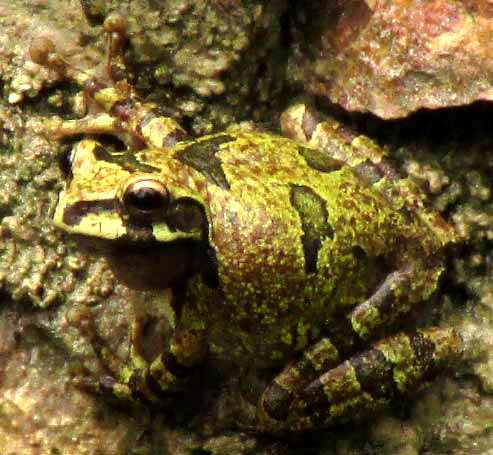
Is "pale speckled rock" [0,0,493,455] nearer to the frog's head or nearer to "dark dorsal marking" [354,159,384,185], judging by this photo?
"dark dorsal marking" [354,159,384,185]

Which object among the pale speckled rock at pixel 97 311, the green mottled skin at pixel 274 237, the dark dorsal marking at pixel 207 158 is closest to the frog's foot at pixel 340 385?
the green mottled skin at pixel 274 237

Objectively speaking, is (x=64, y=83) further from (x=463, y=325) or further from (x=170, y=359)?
(x=463, y=325)

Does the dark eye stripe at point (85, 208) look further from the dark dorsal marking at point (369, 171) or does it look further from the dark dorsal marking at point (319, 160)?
the dark dorsal marking at point (369, 171)

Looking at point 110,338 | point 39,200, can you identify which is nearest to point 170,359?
point 110,338

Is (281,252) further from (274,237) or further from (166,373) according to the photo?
(166,373)

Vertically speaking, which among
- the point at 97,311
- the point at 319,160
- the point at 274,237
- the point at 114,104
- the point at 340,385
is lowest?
the point at 97,311

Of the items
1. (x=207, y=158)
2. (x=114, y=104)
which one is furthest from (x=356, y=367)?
(x=114, y=104)
